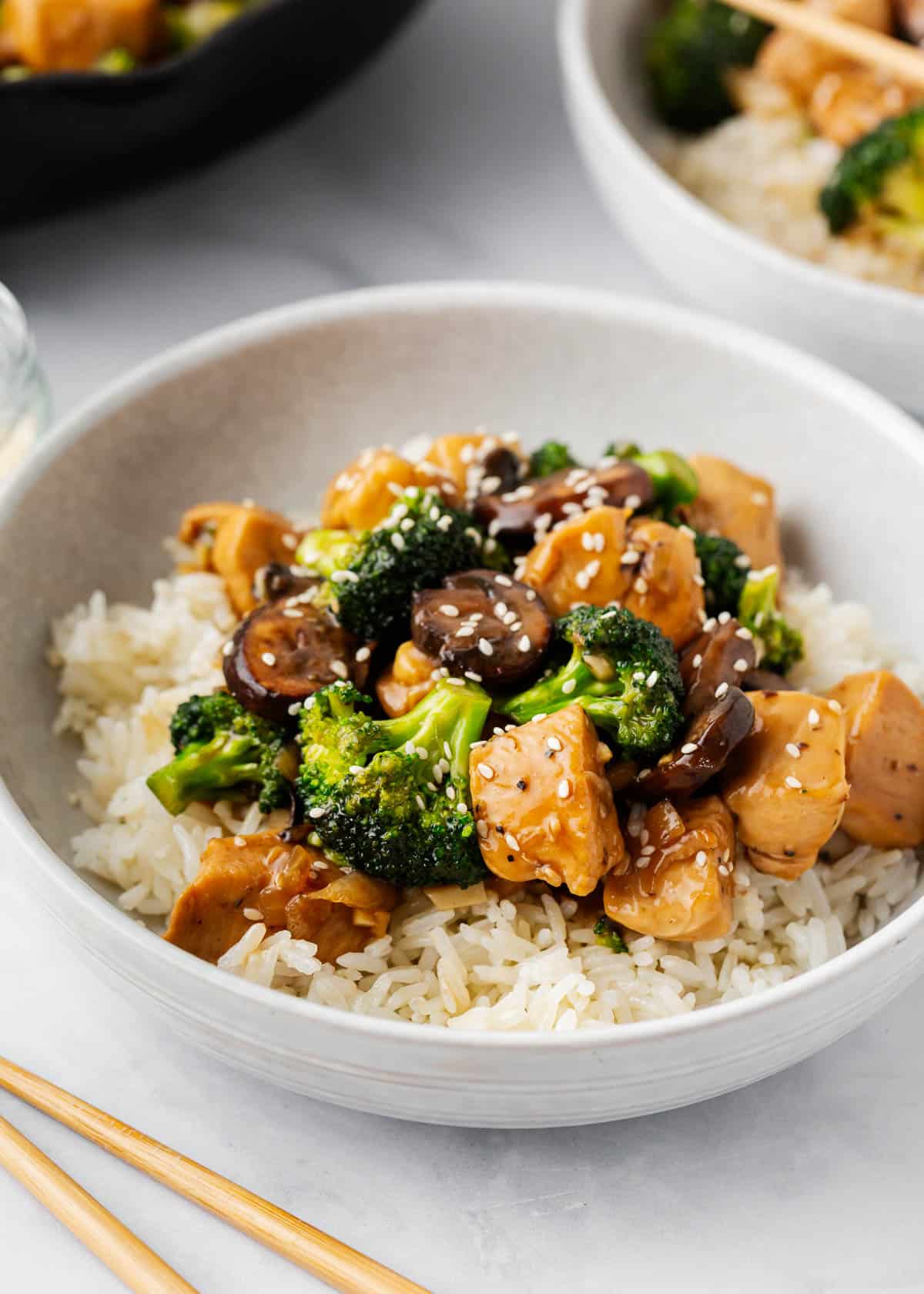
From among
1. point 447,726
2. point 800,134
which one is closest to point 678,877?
point 447,726

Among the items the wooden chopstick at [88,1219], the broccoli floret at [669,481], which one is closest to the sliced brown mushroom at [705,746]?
the broccoli floret at [669,481]

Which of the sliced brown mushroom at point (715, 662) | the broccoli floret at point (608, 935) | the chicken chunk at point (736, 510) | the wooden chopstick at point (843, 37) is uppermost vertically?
the wooden chopstick at point (843, 37)

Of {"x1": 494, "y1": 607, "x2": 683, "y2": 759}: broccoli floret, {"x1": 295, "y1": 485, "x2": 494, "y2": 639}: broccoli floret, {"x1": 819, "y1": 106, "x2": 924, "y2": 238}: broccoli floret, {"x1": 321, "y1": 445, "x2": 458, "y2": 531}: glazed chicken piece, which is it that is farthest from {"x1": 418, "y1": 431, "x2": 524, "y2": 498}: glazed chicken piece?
{"x1": 819, "y1": 106, "x2": 924, "y2": 238}: broccoli floret

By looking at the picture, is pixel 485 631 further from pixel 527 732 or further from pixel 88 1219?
pixel 88 1219

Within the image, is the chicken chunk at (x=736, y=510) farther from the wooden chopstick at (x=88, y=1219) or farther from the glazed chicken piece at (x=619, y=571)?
the wooden chopstick at (x=88, y=1219)

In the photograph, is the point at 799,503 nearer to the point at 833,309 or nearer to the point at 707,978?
the point at 833,309

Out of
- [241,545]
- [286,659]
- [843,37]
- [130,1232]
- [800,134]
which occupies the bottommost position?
[130,1232]
